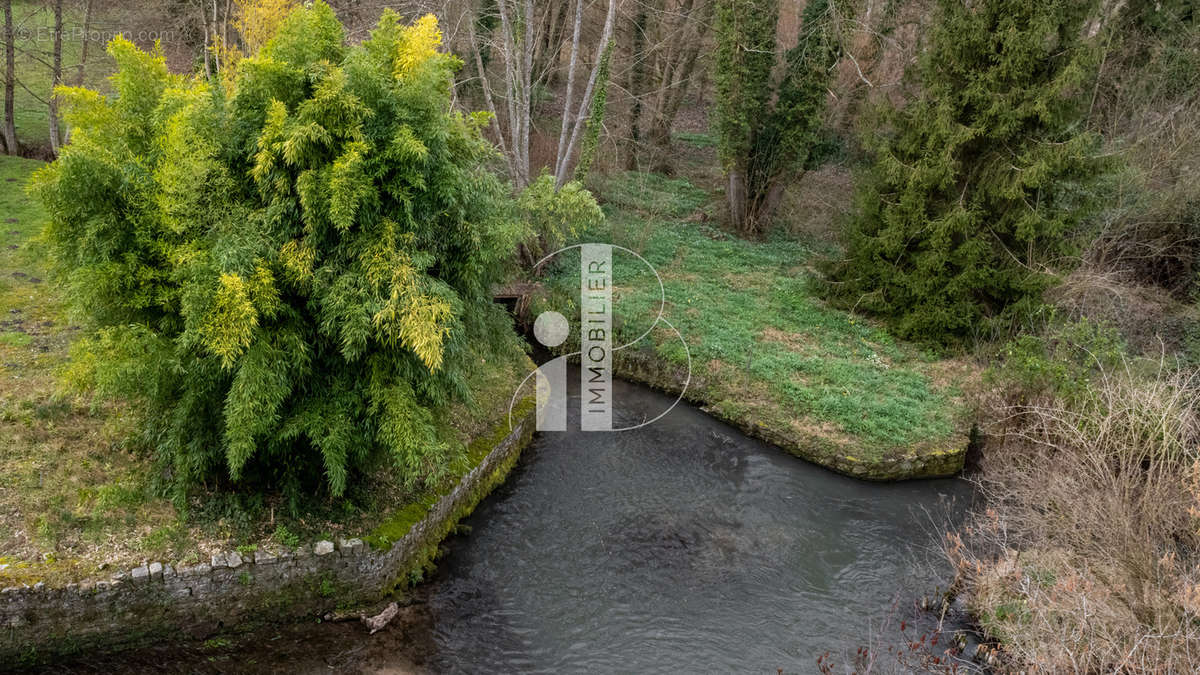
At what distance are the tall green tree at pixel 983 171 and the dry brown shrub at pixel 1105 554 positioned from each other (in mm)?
4909

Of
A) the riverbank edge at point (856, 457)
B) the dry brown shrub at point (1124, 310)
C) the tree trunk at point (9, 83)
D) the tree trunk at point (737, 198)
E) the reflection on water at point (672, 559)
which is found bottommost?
the reflection on water at point (672, 559)

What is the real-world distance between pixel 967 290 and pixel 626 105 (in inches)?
526

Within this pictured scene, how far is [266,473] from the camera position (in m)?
7.96

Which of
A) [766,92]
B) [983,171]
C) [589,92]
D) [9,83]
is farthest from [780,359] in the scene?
[9,83]

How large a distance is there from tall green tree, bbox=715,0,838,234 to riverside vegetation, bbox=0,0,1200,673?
0.54 metres

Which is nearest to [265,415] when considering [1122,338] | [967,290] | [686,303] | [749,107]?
[686,303]

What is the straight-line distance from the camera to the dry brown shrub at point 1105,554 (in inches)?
220

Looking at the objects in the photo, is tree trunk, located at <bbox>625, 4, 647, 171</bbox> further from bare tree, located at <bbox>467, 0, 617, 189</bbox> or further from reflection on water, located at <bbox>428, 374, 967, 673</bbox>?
reflection on water, located at <bbox>428, 374, 967, 673</bbox>

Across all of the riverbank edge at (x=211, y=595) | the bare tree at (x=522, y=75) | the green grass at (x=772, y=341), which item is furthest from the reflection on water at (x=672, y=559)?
the bare tree at (x=522, y=75)

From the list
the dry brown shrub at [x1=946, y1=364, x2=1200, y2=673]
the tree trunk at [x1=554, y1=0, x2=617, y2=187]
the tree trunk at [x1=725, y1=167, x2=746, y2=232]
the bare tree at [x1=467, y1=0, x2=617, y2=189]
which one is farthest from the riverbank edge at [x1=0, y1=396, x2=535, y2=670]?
the tree trunk at [x1=725, y1=167, x2=746, y2=232]

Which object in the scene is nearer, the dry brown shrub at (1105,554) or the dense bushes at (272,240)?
the dry brown shrub at (1105,554)

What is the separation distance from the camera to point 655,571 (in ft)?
28.1

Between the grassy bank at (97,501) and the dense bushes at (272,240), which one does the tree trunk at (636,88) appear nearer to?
the grassy bank at (97,501)

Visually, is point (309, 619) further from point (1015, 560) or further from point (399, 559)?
point (1015, 560)
